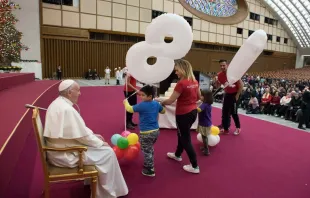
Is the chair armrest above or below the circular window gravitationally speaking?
below

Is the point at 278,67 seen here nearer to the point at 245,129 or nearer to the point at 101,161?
the point at 245,129

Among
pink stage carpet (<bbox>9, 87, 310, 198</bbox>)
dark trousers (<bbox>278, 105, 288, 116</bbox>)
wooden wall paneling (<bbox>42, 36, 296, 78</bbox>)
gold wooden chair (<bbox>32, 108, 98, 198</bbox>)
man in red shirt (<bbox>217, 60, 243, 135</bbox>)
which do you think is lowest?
pink stage carpet (<bbox>9, 87, 310, 198</bbox>)

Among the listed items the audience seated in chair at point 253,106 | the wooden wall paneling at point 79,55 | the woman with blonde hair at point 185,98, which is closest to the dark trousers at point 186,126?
the woman with blonde hair at point 185,98

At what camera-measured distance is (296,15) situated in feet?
95.5

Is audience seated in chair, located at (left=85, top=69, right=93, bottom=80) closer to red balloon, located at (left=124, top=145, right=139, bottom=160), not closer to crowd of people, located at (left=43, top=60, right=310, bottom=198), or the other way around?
crowd of people, located at (left=43, top=60, right=310, bottom=198)

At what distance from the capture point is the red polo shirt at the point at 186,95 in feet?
9.25

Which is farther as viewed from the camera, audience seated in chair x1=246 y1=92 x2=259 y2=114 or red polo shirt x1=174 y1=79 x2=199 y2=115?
audience seated in chair x1=246 y1=92 x2=259 y2=114

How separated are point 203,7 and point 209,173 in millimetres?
23929

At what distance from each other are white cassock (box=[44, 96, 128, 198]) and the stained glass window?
23160mm

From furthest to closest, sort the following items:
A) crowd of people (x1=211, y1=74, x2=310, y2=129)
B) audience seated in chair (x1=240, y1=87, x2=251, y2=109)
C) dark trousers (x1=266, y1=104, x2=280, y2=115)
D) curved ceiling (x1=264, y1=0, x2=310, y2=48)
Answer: curved ceiling (x1=264, y1=0, x2=310, y2=48) < audience seated in chair (x1=240, y1=87, x2=251, y2=109) < dark trousers (x1=266, y1=104, x2=280, y2=115) < crowd of people (x1=211, y1=74, x2=310, y2=129)

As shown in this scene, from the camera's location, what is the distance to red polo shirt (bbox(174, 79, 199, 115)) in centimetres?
282

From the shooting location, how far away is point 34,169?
2.98 meters

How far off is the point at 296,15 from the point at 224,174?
32.7 meters

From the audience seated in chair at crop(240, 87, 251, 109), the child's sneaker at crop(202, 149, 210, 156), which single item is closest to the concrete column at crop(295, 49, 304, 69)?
the audience seated in chair at crop(240, 87, 251, 109)
